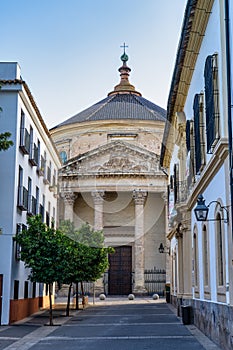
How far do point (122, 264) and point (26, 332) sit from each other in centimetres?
3239

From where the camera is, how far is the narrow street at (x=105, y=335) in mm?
14180

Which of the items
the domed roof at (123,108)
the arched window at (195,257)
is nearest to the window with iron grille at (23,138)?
the arched window at (195,257)

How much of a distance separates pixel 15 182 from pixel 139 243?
2698 centimetres

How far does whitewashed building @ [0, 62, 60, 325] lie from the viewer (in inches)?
810

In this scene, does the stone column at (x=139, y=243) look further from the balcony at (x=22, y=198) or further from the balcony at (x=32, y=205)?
the balcony at (x=22, y=198)

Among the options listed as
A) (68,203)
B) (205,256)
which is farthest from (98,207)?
(205,256)

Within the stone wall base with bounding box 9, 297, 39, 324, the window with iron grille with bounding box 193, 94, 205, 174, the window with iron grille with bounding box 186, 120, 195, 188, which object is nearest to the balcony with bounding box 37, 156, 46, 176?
the stone wall base with bounding box 9, 297, 39, 324

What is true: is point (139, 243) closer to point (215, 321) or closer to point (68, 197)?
point (68, 197)

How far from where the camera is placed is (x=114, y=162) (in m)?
47.4

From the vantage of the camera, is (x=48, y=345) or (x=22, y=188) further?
(x=22, y=188)

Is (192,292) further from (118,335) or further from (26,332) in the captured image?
(26,332)

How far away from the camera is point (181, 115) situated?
72.4 feet

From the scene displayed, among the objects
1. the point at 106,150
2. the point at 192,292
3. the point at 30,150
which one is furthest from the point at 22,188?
the point at 106,150

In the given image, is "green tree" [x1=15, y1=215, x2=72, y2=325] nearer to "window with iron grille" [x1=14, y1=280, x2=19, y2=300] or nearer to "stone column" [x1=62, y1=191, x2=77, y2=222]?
"window with iron grille" [x1=14, y1=280, x2=19, y2=300]
